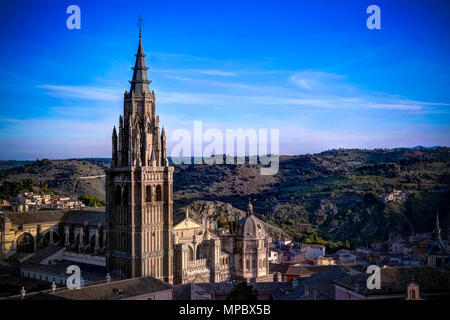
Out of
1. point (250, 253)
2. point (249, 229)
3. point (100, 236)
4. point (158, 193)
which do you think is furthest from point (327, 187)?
point (158, 193)

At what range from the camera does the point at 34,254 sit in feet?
152

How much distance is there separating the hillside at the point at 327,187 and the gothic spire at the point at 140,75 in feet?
112

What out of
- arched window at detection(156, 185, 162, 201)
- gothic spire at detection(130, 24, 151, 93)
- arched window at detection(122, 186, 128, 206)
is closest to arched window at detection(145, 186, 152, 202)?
arched window at detection(156, 185, 162, 201)

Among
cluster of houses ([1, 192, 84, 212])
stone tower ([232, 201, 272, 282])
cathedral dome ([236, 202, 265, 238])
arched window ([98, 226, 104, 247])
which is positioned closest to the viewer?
arched window ([98, 226, 104, 247])

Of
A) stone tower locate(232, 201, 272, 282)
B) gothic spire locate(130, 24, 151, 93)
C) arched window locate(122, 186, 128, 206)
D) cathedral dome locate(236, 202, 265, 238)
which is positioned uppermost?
gothic spire locate(130, 24, 151, 93)

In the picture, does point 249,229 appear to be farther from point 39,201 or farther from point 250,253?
point 39,201

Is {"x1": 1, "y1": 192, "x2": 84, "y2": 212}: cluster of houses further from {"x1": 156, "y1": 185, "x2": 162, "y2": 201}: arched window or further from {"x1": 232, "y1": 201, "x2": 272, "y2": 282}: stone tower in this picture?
{"x1": 156, "y1": 185, "x2": 162, "y2": 201}: arched window

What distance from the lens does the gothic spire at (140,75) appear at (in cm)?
3938

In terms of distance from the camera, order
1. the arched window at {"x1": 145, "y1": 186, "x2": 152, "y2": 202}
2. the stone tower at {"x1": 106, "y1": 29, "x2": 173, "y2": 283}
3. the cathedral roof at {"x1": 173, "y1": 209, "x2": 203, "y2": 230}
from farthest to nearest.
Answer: the cathedral roof at {"x1": 173, "y1": 209, "x2": 203, "y2": 230}
the arched window at {"x1": 145, "y1": 186, "x2": 152, "y2": 202}
the stone tower at {"x1": 106, "y1": 29, "x2": 173, "y2": 283}

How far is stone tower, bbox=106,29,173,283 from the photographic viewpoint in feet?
125

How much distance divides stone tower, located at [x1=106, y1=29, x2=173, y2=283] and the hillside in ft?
105

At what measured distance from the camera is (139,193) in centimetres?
3831

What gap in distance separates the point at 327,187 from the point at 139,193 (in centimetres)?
7734
